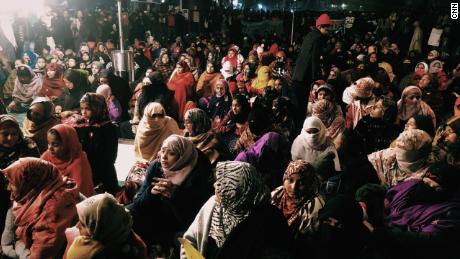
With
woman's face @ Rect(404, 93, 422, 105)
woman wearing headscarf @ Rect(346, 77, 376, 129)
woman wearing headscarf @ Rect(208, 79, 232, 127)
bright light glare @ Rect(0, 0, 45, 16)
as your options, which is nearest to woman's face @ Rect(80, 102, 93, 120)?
woman wearing headscarf @ Rect(208, 79, 232, 127)

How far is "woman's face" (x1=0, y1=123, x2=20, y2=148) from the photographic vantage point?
3293 mm

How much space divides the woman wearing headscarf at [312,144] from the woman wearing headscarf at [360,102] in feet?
4.89

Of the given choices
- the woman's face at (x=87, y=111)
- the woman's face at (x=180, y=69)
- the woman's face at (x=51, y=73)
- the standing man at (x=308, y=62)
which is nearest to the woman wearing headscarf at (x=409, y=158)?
the standing man at (x=308, y=62)

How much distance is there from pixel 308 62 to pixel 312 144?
6.55 feet

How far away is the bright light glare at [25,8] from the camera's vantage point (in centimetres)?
1062

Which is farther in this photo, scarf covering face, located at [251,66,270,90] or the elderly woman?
scarf covering face, located at [251,66,270,90]

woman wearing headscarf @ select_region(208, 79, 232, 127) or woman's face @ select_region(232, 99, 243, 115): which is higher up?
woman's face @ select_region(232, 99, 243, 115)

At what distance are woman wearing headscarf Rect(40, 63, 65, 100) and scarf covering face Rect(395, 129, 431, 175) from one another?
18.6ft

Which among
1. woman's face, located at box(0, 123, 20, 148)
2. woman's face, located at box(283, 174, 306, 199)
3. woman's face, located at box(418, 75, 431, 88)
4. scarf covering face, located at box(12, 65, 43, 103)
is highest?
woman's face, located at box(418, 75, 431, 88)

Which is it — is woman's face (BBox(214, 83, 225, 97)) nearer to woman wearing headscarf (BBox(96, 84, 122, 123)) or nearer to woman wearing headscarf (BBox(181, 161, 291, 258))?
woman wearing headscarf (BBox(96, 84, 122, 123))

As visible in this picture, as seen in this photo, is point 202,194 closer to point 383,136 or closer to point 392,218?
point 392,218

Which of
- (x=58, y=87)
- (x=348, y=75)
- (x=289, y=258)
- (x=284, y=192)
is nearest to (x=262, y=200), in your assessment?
(x=289, y=258)

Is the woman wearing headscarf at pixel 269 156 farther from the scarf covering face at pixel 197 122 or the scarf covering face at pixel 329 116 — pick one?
the scarf covering face at pixel 329 116

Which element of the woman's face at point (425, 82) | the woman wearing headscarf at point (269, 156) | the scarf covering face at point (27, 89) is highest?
the woman's face at point (425, 82)
